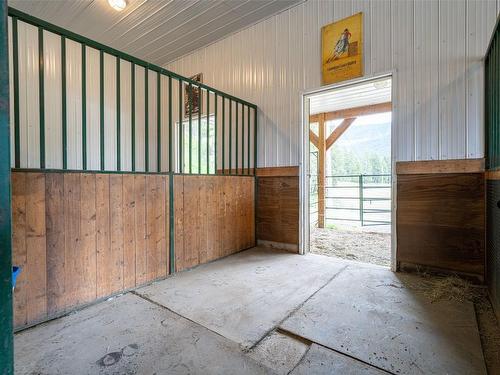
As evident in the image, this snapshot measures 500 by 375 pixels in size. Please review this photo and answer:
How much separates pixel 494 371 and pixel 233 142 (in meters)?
3.24

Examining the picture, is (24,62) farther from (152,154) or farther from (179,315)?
(179,315)

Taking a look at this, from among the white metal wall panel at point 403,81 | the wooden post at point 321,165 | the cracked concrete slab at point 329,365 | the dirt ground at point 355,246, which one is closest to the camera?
the cracked concrete slab at point 329,365

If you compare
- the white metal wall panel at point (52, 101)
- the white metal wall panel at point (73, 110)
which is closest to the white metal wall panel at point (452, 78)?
the white metal wall panel at point (73, 110)

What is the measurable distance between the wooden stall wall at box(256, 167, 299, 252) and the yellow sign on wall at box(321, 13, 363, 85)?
119 centimetres

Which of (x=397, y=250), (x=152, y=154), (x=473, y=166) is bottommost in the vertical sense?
(x=397, y=250)

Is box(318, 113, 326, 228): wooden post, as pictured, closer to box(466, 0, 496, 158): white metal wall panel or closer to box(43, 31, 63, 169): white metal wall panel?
box(466, 0, 496, 158): white metal wall panel

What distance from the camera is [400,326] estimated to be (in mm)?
1540

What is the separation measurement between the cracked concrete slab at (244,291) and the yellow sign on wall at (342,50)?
6.98 feet

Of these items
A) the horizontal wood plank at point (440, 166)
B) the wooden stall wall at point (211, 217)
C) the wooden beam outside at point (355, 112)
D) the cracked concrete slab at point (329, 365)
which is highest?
the wooden beam outside at point (355, 112)

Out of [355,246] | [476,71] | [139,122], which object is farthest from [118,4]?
[355,246]

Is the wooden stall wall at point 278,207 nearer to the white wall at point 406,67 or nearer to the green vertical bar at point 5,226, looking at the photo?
the white wall at point 406,67

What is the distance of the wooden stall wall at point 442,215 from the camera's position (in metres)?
2.19

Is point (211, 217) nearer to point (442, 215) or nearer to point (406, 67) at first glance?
point (442, 215)

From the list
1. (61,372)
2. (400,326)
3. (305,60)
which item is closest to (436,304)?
(400,326)
